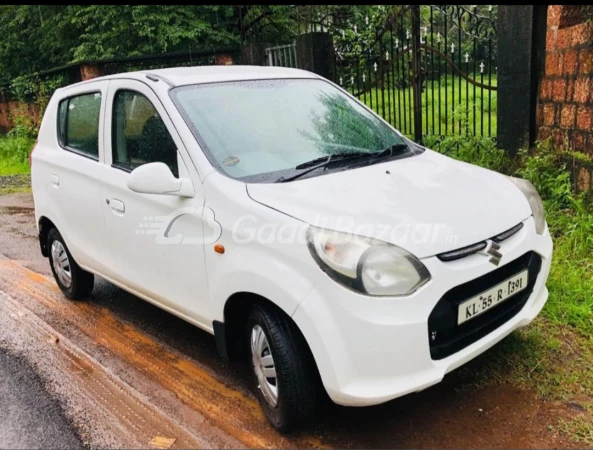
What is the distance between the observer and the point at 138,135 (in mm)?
3717

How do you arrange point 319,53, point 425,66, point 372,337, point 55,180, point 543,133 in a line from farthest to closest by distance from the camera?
point 319,53 → point 425,66 → point 543,133 → point 55,180 → point 372,337

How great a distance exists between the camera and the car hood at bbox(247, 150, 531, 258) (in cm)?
258

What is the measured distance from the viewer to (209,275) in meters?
3.09

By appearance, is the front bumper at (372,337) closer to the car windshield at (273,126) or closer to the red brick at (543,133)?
the car windshield at (273,126)

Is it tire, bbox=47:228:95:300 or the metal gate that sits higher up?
the metal gate

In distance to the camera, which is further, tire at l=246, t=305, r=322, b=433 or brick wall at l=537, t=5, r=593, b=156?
brick wall at l=537, t=5, r=593, b=156

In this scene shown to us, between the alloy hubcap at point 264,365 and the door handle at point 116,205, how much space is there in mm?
1363

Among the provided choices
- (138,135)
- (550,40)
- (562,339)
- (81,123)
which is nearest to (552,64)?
(550,40)

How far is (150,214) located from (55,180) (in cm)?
161

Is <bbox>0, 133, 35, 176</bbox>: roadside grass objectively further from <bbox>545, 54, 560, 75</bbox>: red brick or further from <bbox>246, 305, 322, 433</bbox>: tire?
<bbox>246, 305, 322, 433</bbox>: tire

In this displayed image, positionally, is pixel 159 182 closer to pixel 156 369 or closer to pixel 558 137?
pixel 156 369

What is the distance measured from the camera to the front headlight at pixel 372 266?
2.48 metres

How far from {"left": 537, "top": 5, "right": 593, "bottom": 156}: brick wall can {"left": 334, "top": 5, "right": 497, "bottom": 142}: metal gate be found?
768 mm

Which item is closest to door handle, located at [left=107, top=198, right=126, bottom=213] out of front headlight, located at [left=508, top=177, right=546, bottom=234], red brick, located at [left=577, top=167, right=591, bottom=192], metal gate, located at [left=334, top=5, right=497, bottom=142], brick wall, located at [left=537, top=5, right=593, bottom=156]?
front headlight, located at [left=508, top=177, right=546, bottom=234]
